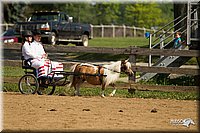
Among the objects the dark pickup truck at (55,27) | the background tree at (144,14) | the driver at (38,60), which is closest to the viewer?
the driver at (38,60)

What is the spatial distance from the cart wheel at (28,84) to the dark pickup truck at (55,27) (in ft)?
41.0

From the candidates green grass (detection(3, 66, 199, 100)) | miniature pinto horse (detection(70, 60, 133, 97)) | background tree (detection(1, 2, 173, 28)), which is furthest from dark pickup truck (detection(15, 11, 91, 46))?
background tree (detection(1, 2, 173, 28))

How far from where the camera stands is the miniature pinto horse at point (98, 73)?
41.8 feet

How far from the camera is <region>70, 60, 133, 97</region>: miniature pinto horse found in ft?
41.8

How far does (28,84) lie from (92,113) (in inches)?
154

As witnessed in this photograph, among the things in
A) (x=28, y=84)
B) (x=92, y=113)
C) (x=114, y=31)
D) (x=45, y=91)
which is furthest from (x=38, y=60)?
(x=114, y=31)

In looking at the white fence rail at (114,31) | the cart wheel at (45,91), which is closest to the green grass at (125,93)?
the cart wheel at (45,91)

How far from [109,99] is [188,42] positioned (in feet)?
17.3

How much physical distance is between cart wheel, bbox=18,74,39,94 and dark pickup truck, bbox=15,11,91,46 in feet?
41.0

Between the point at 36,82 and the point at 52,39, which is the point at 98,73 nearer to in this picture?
the point at 36,82

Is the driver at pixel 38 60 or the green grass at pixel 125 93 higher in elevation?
the driver at pixel 38 60

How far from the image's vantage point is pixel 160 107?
1084 cm

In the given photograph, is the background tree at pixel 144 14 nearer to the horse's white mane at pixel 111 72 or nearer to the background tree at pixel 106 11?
the background tree at pixel 106 11

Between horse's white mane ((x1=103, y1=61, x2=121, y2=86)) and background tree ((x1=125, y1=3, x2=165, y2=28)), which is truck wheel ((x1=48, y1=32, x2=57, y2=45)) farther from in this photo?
background tree ((x1=125, y1=3, x2=165, y2=28))
